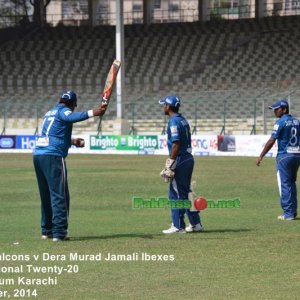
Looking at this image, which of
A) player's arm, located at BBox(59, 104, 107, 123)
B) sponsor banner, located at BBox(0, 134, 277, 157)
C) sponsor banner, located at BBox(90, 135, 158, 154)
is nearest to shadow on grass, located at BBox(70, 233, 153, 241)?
player's arm, located at BBox(59, 104, 107, 123)

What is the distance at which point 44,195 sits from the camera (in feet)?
44.0

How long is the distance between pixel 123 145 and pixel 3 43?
21.9m

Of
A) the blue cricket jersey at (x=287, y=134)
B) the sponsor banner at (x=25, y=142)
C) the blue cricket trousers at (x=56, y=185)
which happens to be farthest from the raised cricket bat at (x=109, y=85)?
the sponsor banner at (x=25, y=142)

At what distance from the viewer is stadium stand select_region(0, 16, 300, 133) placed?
48688 mm

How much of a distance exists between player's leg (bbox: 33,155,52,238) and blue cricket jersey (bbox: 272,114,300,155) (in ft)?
15.1

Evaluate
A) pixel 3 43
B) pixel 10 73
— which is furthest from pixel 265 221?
pixel 3 43

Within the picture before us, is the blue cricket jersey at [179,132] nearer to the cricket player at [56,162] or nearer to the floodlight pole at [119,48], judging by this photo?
the cricket player at [56,162]

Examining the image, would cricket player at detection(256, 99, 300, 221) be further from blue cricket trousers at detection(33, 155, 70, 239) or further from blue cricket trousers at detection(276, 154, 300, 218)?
blue cricket trousers at detection(33, 155, 70, 239)

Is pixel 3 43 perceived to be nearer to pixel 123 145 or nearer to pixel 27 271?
pixel 123 145

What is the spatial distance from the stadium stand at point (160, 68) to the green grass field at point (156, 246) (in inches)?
975

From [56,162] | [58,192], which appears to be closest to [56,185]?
[58,192]

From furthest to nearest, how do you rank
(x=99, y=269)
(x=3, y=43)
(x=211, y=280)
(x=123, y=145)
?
1. (x=3, y=43)
2. (x=123, y=145)
3. (x=99, y=269)
4. (x=211, y=280)

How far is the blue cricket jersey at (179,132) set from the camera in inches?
545

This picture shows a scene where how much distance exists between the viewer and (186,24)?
61344 mm
